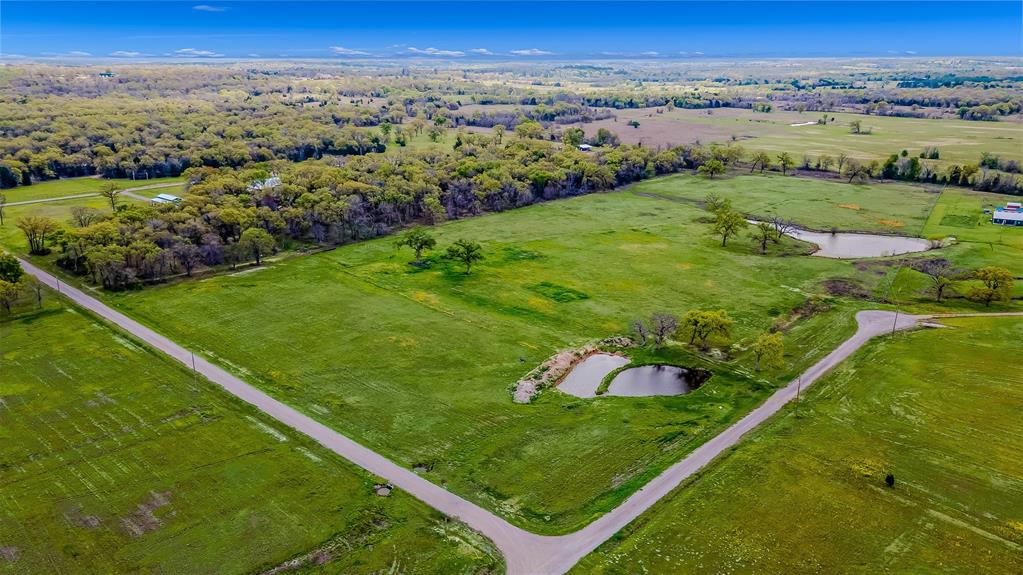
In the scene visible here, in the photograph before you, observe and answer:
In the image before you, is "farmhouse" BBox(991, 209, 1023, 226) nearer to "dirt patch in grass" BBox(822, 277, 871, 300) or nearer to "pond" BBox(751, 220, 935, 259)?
"pond" BBox(751, 220, 935, 259)

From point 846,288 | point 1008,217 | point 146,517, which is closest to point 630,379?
point 846,288

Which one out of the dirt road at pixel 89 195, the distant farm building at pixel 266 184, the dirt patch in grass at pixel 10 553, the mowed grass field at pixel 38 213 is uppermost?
the distant farm building at pixel 266 184

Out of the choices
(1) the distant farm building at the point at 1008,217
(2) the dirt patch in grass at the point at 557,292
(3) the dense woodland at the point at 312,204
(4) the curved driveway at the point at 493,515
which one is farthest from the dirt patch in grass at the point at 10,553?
(1) the distant farm building at the point at 1008,217

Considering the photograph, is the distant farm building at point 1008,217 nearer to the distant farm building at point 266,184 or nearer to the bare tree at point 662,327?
the bare tree at point 662,327

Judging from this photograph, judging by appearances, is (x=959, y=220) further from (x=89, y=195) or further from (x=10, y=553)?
(x=89, y=195)

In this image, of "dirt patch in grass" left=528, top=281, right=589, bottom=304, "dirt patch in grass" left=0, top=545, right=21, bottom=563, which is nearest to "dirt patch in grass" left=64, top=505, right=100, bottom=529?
"dirt patch in grass" left=0, top=545, right=21, bottom=563

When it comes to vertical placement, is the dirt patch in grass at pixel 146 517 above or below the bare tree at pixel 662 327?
below
